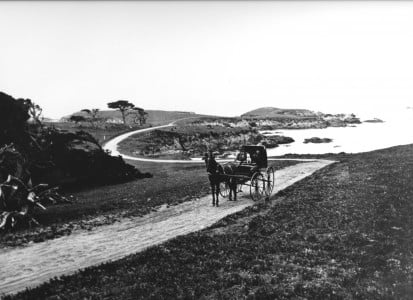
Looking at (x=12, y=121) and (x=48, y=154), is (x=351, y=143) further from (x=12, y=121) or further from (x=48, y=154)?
(x=12, y=121)

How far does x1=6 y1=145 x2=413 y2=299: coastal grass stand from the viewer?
1158cm

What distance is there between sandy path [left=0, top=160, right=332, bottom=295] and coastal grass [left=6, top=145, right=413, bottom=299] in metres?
1.53

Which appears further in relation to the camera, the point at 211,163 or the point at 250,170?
the point at 250,170

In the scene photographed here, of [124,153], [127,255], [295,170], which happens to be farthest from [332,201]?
[124,153]

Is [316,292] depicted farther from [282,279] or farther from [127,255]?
[127,255]

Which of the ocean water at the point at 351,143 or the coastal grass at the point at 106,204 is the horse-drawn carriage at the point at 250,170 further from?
the ocean water at the point at 351,143

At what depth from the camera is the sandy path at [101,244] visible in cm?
1492

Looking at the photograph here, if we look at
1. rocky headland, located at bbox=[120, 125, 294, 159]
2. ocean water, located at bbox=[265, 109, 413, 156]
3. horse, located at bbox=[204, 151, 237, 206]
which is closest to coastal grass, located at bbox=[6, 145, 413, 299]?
horse, located at bbox=[204, 151, 237, 206]

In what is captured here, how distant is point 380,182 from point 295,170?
15010 mm

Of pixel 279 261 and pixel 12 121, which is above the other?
pixel 12 121

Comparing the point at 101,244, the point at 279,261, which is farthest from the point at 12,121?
the point at 279,261

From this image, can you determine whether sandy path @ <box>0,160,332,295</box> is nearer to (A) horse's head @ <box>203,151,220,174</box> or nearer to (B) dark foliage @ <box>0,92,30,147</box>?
(A) horse's head @ <box>203,151,220,174</box>

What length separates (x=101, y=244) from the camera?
18469 mm

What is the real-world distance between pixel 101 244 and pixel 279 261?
31.9ft
